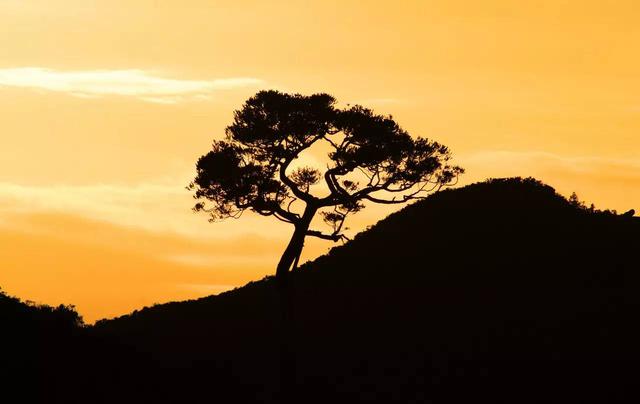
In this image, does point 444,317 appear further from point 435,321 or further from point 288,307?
point 288,307

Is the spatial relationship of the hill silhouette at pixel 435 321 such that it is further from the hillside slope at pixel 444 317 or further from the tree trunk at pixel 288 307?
the tree trunk at pixel 288 307

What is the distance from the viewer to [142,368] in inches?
2023

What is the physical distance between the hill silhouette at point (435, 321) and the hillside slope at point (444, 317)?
0.41 feet

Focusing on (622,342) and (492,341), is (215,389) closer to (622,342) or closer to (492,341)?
(492,341)

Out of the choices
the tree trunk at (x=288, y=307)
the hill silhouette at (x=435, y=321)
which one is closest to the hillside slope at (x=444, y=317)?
the hill silhouette at (x=435, y=321)

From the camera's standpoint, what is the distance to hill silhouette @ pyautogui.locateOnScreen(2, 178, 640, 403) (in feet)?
173

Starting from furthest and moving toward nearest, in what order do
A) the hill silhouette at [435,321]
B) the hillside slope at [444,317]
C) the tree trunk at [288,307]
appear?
1. the tree trunk at [288,307]
2. the hillside slope at [444,317]
3. the hill silhouette at [435,321]

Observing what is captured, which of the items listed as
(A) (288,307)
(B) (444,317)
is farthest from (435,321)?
Result: (A) (288,307)

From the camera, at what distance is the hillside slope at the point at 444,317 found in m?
53.8

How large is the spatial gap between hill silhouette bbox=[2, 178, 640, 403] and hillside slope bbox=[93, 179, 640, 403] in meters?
0.12

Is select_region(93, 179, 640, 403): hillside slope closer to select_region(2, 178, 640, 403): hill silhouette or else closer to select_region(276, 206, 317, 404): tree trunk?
select_region(2, 178, 640, 403): hill silhouette

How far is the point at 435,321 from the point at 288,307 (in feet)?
34.8

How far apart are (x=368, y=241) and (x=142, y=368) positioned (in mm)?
30305

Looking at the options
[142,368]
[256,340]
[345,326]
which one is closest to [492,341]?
[345,326]
